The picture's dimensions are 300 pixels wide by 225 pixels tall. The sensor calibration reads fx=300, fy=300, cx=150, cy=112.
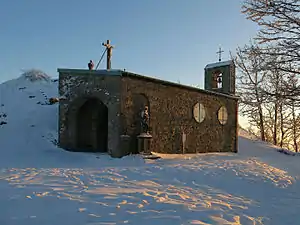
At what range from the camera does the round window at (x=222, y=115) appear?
53.0 ft

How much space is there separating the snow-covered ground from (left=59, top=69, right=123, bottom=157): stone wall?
785 millimetres

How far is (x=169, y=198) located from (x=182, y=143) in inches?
310

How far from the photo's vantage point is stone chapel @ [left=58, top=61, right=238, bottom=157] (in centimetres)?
1125

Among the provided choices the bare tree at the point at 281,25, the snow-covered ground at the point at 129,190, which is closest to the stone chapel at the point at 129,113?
the snow-covered ground at the point at 129,190

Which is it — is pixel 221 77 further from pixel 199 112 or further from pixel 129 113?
pixel 129 113

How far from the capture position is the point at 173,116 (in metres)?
13.1

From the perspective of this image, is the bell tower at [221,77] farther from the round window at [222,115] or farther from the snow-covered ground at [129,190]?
the snow-covered ground at [129,190]

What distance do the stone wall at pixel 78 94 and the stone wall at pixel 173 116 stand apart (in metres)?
0.42

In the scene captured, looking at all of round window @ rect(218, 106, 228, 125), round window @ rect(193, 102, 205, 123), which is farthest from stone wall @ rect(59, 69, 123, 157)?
round window @ rect(218, 106, 228, 125)

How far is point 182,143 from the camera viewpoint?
13.5m

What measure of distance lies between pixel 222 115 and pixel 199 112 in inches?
93.7

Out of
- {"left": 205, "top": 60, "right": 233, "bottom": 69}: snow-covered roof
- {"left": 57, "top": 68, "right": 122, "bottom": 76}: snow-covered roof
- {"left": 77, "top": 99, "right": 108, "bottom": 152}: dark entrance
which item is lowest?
{"left": 77, "top": 99, "right": 108, "bottom": 152}: dark entrance

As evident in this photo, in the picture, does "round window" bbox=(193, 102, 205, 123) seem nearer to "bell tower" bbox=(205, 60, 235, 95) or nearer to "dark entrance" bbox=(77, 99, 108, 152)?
"bell tower" bbox=(205, 60, 235, 95)

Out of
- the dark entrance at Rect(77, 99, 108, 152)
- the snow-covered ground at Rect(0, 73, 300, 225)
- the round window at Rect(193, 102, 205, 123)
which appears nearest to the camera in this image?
the snow-covered ground at Rect(0, 73, 300, 225)
